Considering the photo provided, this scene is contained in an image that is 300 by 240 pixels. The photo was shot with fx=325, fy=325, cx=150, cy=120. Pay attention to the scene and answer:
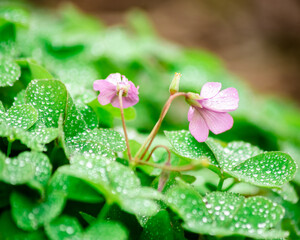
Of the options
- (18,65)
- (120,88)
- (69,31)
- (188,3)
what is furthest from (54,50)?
(188,3)

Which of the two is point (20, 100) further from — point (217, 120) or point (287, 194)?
point (287, 194)

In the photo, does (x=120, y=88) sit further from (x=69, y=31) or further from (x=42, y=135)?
(x=69, y=31)

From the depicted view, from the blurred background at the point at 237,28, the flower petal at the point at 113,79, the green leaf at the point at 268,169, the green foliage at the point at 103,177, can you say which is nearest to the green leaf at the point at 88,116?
the green foliage at the point at 103,177

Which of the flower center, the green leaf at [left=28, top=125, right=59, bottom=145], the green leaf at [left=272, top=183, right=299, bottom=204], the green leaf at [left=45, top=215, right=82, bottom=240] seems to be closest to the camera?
the green leaf at [left=45, top=215, right=82, bottom=240]

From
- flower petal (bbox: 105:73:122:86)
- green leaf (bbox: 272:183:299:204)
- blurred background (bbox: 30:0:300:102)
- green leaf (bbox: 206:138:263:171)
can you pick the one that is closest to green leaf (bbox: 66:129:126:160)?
flower petal (bbox: 105:73:122:86)

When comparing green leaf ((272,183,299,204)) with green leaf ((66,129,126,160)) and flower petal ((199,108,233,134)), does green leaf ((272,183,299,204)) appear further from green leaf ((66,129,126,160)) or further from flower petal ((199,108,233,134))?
green leaf ((66,129,126,160))
